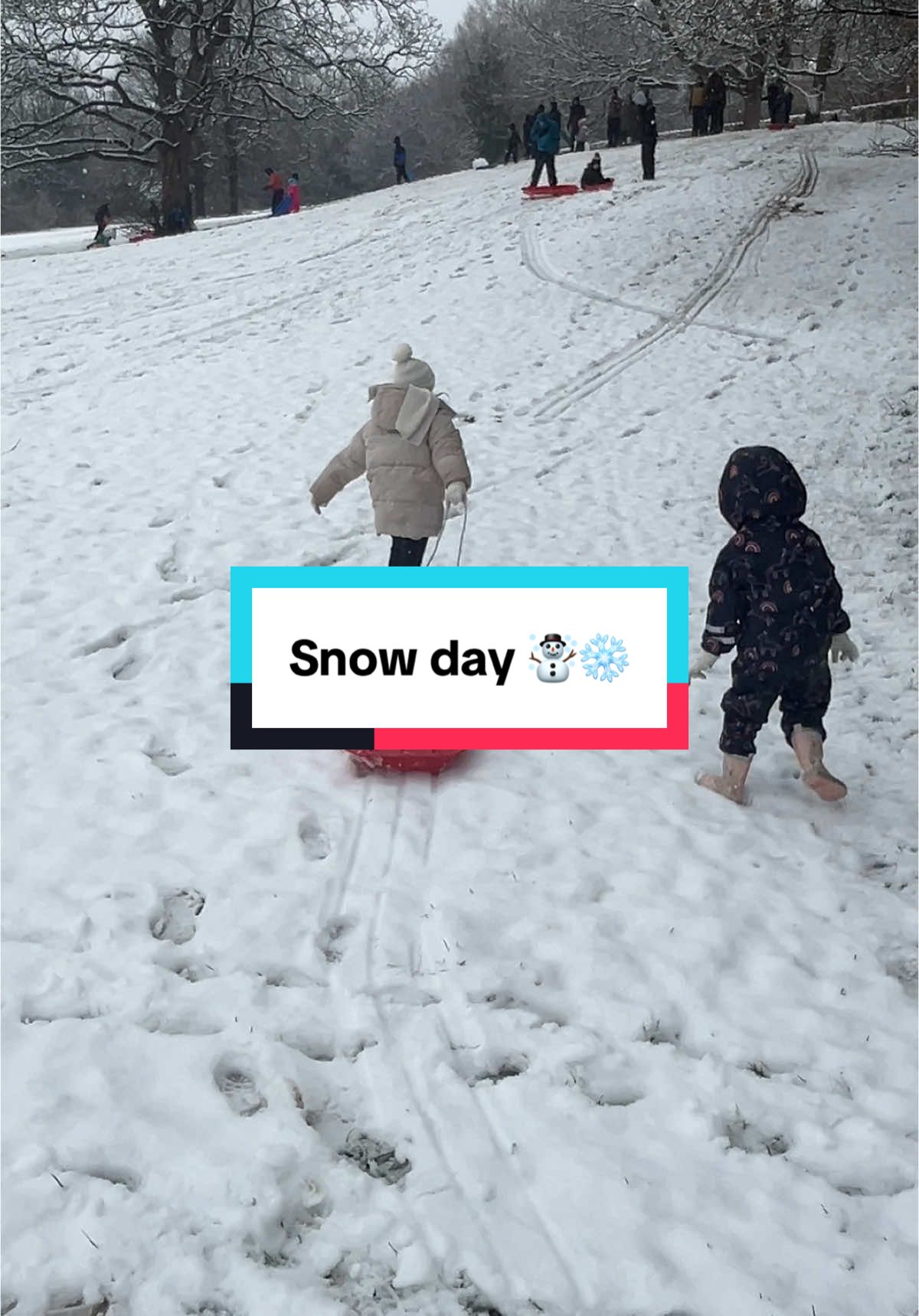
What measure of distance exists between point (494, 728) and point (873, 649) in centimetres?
304

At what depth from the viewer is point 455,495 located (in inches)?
213

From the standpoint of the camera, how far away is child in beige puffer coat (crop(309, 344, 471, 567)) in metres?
5.52

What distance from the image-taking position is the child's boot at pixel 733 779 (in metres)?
4.91

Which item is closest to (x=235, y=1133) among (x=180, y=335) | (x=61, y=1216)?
(x=61, y=1216)

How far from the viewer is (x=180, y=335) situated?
527 inches

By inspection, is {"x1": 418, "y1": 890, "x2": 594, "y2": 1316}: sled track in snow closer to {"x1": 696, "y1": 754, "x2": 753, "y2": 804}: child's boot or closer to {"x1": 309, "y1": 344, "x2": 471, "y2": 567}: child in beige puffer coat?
{"x1": 696, "y1": 754, "x2": 753, "y2": 804}: child's boot

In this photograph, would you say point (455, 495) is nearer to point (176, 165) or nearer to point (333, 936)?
point (333, 936)

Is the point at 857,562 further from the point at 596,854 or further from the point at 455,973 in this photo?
the point at 455,973

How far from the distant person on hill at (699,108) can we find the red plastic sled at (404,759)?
26121 millimetres

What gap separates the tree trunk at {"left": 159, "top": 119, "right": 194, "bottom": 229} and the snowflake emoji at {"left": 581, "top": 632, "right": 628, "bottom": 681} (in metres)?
22.8

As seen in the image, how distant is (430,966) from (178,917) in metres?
1.04

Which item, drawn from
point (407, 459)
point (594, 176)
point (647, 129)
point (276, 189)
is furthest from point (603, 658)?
point (276, 189)

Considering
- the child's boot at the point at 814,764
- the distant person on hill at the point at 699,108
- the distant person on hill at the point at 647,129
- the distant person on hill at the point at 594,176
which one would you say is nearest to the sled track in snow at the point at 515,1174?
the child's boot at the point at 814,764

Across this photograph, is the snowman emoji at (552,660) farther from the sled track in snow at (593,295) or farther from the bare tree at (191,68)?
the bare tree at (191,68)
